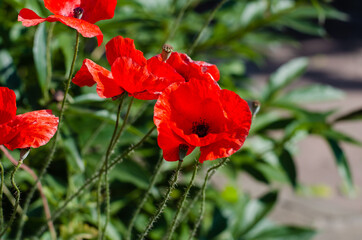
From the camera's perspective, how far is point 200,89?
0.60 m

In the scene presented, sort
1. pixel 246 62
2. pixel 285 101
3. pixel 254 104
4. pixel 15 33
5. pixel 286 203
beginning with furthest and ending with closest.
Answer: pixel 246 62
pixel 286 203
pixel 285 101
pixel 15 33
pixel 254 104

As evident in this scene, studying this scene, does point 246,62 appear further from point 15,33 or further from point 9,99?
point 9,99

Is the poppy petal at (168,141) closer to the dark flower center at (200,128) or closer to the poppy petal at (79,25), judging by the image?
the dark flower center at (200,128)

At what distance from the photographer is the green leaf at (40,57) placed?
1043mm

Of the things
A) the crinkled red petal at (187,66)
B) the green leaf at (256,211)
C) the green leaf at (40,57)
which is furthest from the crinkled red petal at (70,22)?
the green leaf at (256,211)

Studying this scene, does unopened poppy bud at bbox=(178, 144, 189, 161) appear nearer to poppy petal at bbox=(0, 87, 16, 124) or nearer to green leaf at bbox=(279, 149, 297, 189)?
poppy petal at bbox=(0, 87, 16, 124)

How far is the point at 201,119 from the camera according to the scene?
2.06 feet

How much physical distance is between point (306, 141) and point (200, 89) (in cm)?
301

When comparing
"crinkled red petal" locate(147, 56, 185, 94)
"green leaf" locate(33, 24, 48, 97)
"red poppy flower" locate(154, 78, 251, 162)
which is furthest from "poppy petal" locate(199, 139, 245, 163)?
"green leaf" locate(33, 24, 48, 97)

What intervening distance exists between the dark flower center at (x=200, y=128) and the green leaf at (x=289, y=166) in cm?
80

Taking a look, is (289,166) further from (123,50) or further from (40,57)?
(123,50)

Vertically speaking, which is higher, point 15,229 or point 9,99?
point 9,99

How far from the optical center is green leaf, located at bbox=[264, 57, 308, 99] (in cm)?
167

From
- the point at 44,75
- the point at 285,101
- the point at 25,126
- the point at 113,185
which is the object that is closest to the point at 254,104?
the point at 25,126
